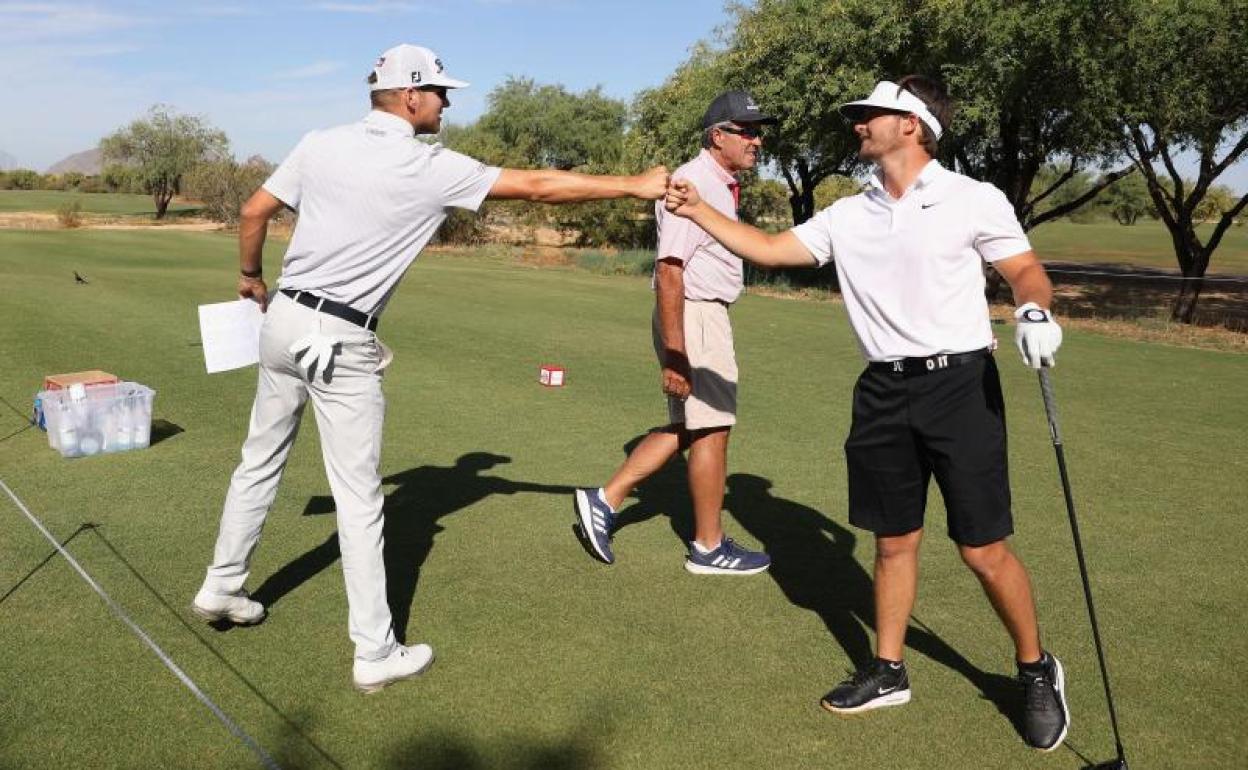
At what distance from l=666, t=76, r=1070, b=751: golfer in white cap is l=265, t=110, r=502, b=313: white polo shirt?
1.49 metres

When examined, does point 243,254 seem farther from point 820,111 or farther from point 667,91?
point 667,91

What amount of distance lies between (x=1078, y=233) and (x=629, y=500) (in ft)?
249

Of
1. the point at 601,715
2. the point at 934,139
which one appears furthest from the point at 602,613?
the point at 934,139

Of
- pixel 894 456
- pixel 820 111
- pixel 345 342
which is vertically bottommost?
pixel 894 456

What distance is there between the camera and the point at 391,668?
410 centimetres

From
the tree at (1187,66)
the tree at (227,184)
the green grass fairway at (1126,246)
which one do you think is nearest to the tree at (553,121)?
the tree at (227,184)

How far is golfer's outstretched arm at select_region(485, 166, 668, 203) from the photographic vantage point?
13.5 feet

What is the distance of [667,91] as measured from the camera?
144 feet

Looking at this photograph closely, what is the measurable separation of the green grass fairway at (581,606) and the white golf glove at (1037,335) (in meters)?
1.47

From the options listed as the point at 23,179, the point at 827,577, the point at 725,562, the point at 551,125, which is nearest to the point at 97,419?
the point at 725,562

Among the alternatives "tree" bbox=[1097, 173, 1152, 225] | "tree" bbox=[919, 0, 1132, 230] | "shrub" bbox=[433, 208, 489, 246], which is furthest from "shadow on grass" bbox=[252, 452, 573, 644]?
"tree" bbox=[1097, 173, 1152, 225]

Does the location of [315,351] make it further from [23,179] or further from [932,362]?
[23,179]

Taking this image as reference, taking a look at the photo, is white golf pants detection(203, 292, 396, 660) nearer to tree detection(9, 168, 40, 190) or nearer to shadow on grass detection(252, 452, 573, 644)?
shadow on grass detection(252, 452, 573, 644)

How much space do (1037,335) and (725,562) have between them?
8.12ft
